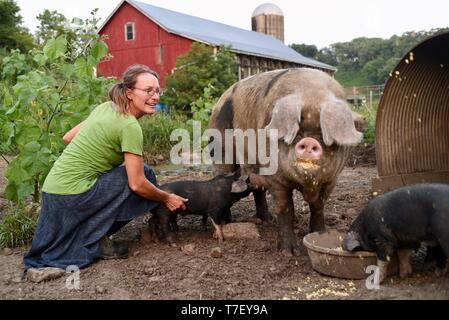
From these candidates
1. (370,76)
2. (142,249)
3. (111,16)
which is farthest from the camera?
(370,76)

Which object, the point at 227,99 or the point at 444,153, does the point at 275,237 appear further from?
the point at 444,153

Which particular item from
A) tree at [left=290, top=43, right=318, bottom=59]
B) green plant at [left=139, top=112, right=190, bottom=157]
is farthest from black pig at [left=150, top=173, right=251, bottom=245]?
tree at [left=290, top=43, right=318, bottom=59]

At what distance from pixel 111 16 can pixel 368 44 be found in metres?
36.7

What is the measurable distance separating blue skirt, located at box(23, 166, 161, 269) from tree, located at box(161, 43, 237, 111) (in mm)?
11967

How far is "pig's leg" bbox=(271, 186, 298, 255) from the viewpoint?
4234 millimetres

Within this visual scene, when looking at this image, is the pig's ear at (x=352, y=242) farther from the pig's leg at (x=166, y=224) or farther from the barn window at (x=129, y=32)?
the barn window at (x=129, y=32)

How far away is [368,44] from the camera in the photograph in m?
55.5

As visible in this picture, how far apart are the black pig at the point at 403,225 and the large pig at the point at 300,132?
0.49 metres

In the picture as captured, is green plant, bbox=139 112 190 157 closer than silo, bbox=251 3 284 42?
Yes

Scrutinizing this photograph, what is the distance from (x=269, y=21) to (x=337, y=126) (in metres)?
34.5

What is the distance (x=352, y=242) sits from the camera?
11.7 feet

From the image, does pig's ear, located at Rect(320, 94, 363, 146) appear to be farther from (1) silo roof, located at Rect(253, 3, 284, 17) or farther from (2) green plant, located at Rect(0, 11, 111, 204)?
(1) silo roof, located at Rect(253, 3, 284, 17)
